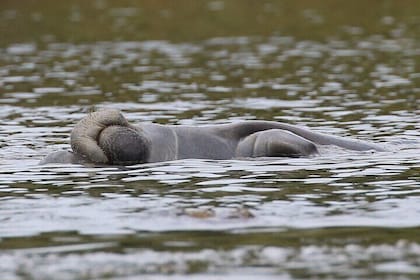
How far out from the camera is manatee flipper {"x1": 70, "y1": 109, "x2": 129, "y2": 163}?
1620cm

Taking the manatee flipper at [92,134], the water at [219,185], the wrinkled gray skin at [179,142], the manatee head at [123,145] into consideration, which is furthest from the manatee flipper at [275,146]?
the manatee flipper at [92,134]

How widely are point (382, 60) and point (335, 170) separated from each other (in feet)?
52.2

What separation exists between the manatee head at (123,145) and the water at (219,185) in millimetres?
387

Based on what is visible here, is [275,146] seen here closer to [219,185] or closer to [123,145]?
[123,145]

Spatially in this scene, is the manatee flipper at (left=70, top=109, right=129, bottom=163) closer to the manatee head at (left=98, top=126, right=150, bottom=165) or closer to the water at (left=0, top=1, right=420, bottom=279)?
the manatee head at (left=98, top=126, right=150, bottom=165)

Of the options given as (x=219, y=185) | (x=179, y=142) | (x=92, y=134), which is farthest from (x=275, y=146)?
(x=92, y=134)

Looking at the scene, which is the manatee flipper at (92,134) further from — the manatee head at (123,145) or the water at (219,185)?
the water at (219,185)

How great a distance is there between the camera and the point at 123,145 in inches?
640

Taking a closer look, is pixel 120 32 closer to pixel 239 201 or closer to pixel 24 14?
pixel 24 14

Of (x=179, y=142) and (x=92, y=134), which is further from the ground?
(x=92, y=134)

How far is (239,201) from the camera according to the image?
527 inches

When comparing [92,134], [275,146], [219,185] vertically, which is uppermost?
[92,134]

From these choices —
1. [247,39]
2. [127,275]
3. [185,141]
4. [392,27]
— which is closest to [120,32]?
[247,39]

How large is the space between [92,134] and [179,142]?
1182 mm
